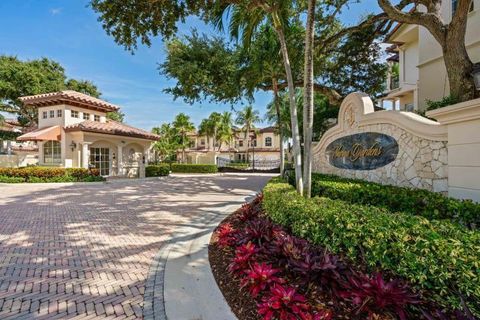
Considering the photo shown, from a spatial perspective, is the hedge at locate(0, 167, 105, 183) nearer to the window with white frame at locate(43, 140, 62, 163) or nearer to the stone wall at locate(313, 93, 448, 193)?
the window with white frame at locate(43, 140, 62, 163)

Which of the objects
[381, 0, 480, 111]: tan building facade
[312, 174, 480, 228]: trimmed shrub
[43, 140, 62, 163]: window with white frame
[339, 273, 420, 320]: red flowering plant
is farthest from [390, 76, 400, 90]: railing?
[43, 140, 62, 163]: window with white frame

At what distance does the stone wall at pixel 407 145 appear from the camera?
618 centimetres

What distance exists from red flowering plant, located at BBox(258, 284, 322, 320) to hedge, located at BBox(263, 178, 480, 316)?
38.5 inches

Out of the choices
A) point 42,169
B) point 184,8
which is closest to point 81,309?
point 184,8

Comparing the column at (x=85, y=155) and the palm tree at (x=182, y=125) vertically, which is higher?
the palm tree at (x=182, y=125)

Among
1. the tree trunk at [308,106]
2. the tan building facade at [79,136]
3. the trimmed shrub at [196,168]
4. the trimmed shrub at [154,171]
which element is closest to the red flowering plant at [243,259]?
the tree trunk at [308,106]

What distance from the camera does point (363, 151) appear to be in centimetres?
858

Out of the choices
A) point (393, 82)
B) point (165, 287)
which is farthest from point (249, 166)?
point (165, 287)

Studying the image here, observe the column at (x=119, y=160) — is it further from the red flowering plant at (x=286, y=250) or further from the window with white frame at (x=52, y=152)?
the red flowering plant at (x=286, y=250)

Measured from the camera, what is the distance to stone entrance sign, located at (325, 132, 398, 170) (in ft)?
24.8

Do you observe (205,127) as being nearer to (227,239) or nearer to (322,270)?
(227,239)

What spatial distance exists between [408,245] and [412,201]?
123 inches

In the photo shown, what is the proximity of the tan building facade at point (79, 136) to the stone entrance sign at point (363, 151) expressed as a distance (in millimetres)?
16931

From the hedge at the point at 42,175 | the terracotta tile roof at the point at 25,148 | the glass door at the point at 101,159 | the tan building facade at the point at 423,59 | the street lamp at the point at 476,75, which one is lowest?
the hedge at the point at 42,175
